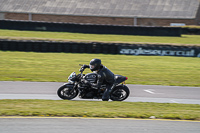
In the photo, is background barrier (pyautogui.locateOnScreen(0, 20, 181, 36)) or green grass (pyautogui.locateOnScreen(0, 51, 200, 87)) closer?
green grass (pyautogui.locateOnScreen(0, 51, 200, 87))

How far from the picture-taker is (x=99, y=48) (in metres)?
23.4

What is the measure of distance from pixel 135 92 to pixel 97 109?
4047 mm

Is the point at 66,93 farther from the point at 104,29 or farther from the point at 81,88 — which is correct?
the point at 104,29

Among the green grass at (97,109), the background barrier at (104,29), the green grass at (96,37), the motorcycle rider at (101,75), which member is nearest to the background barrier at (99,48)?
the green grass at (96,37)

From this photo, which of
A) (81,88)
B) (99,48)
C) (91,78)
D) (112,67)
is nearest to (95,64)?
(91,78)

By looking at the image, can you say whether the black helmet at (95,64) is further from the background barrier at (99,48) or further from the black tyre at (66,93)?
the background barrier at (99,48)

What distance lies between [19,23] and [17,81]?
16708mm

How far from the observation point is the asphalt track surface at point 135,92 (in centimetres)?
1148

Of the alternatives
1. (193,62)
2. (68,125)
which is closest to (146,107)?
(68,125)

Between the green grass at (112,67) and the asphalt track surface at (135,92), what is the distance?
1.30 metres

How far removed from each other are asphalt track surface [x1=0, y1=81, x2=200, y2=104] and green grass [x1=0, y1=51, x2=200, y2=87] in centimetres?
130

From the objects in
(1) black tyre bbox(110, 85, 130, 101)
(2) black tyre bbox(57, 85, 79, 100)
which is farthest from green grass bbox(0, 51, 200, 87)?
(2) black tyre bbox(57, 85, 79, 100)

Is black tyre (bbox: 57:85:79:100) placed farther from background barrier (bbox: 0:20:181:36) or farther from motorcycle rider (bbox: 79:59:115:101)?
background barrier (bbox: 0:20:181:36)

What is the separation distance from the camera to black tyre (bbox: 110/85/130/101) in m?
10.9
